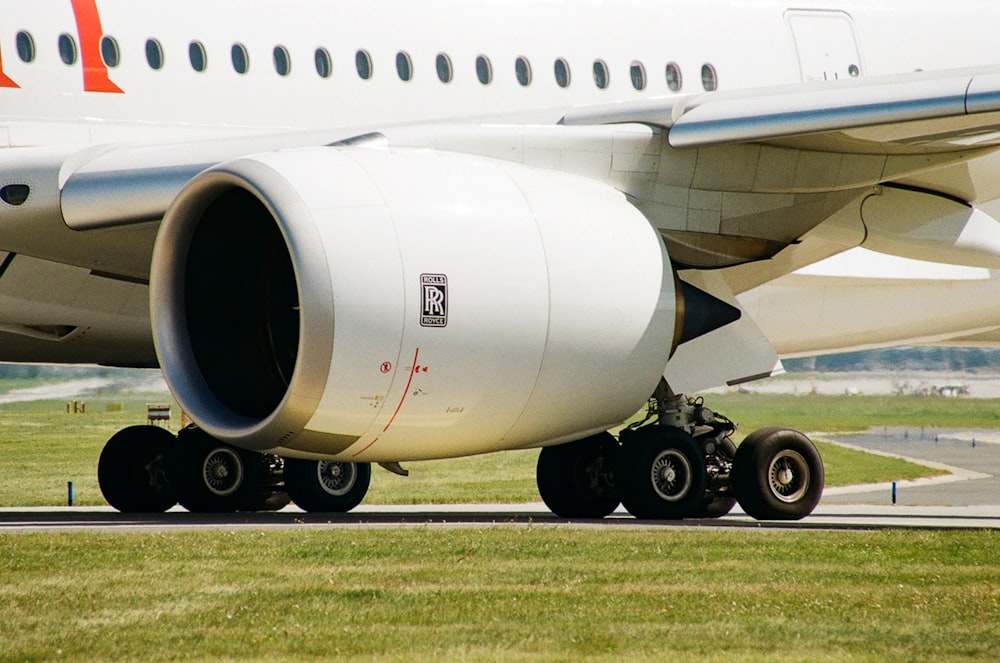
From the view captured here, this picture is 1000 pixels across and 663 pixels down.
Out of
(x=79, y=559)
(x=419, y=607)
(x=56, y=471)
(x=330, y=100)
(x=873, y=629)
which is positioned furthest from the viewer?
(x=56, y=471)

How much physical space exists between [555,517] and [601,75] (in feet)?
12.3

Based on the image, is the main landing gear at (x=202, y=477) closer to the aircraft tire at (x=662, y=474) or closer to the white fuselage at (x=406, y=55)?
the aircraft tire at (x=662, y=474)

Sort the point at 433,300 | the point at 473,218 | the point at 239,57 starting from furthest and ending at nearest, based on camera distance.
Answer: the point at 239,57 → the point at 473,218 → the point at 433,300

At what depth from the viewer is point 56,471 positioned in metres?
24.8

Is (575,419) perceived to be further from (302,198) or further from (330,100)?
(330,100)

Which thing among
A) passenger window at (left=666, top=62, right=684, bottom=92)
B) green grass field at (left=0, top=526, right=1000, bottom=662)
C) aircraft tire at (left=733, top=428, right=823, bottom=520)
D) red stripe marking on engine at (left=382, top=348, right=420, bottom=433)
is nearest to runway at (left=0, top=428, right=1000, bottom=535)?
aircraft tire at (left=733, top=428, right=823, bottom=520)

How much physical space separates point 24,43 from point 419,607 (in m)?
6.26

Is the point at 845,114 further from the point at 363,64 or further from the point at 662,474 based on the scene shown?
the point at 363,64

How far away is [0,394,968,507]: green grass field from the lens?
21094 millimetres

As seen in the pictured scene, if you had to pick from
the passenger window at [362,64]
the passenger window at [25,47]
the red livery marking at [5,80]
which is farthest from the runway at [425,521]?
the passenger window at [362,64]

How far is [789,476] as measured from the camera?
12.3 metres

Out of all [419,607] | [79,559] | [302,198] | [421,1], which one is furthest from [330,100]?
[419,607]

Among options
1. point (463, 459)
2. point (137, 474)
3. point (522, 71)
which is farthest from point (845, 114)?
point (463, 459)

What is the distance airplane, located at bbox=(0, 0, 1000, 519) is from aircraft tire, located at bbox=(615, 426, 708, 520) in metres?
0.02
